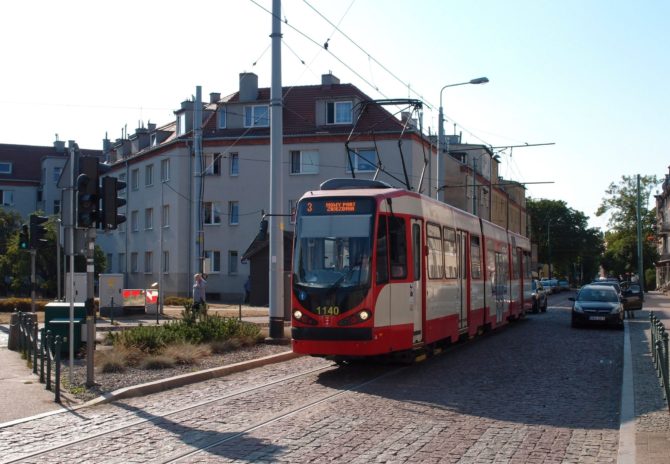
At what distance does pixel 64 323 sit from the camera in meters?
15.4

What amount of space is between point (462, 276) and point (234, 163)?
33.8 m

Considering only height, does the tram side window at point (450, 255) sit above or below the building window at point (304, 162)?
below

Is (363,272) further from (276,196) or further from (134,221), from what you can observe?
(134,221)

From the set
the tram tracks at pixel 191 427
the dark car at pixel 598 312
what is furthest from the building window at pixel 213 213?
the tram tracks at pixel 191 427

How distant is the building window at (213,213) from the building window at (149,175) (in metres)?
6.06

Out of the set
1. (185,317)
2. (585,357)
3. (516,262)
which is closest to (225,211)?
(516,262)

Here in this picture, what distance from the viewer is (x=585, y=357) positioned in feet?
59.4

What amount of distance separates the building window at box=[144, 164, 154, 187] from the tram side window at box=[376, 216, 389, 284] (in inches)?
1704

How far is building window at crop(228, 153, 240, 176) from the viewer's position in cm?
5094

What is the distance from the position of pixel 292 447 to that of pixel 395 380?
5.76 m

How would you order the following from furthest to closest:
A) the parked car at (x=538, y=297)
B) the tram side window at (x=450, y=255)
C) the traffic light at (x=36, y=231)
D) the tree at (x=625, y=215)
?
the tree at (x=625, y=215)
the parked car at (x=538, y=297)
the traffic light at (x=36, y=231)
the tram side window at (x=450, y=255)

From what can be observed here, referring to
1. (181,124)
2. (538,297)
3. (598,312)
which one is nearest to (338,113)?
(181,124)

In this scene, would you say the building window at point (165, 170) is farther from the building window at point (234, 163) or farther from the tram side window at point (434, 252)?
the tram side window at point (434, 252)

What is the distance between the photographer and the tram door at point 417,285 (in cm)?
1510
